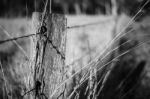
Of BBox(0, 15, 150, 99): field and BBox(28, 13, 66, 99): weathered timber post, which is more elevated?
BBox(28, 13, 66, 99): weathered timber post

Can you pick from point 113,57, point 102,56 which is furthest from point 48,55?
point 113,57

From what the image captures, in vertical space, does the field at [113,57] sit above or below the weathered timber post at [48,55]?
below

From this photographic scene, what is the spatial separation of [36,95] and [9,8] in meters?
21.4

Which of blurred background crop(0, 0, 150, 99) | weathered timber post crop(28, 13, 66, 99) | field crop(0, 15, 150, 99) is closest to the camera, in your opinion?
weathered timber post crop(28, 13, 66, 99)

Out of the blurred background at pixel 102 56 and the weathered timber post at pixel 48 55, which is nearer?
the weathered timber post at pixel 48 55

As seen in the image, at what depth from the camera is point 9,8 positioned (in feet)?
66.2

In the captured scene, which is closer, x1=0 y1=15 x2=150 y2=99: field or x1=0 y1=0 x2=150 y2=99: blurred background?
x1=0 y1=0 x2=150 y2=99: blurred background

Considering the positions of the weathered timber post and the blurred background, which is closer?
the weathered timber post

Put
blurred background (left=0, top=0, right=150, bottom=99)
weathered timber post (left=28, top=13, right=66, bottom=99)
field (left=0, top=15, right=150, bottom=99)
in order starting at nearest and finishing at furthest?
1. weathered timber post (left=28, top=13, right=66, bottom=99)
2. blurred background (left=0, top=0, right=150, bottom=99)
3. field (left=0, top=15, right=150, bottom=99)

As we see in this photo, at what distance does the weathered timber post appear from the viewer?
0.77 meters

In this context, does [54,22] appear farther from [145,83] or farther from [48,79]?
[145,83]

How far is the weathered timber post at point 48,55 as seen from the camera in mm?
773

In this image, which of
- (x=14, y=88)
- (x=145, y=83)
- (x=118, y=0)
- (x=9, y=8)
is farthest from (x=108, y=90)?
(x=9, y=8)

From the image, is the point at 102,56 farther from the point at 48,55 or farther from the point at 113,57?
the point at 48,55
